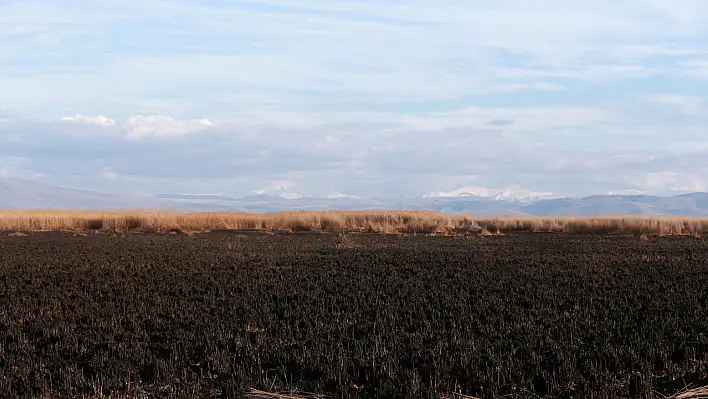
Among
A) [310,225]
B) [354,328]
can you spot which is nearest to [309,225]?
[310,225]

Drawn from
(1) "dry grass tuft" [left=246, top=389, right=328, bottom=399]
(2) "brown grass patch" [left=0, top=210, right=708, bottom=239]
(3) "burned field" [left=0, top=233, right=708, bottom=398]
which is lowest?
(1) "dry grass tuft" [left=246, top=389, right=328, bottom=399]

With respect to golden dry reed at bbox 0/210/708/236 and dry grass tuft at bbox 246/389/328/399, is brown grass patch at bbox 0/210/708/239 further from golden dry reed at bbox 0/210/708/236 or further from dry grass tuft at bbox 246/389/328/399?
dry grass tuft at bbox 246/389/328/399

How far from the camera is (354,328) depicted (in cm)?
1122

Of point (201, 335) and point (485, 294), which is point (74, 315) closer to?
point (201, 335)

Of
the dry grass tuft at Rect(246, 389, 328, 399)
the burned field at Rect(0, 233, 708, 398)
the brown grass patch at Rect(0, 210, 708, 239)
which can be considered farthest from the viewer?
the brown grass patch at Rect(0, 210, 708, 239)

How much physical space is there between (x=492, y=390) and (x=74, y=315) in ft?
24.0

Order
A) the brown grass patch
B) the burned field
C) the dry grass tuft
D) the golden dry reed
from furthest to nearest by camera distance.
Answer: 1. the golden dry reed
2. the brown grass patch
3. the burned field
4. the dry grass tuft

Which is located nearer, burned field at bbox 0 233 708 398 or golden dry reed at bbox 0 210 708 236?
burned field at bbox 0 233 708 398

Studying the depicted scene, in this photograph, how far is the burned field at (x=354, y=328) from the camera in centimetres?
824

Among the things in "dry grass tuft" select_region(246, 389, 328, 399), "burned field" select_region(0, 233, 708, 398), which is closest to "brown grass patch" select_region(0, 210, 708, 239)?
"burned field" select_region(0, 233, 708, 398)

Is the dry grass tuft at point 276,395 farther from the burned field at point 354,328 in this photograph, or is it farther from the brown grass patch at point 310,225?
the brown grass patch at point 310,225

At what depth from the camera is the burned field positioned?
27.0ft

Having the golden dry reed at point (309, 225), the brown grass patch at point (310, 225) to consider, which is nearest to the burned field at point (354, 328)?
the brown grass patch at point (310, 225)

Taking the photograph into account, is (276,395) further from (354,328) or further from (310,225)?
(310,225)
